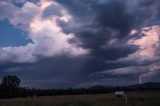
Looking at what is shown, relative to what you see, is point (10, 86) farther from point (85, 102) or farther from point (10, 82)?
point (85, 102)

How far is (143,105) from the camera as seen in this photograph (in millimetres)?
34312

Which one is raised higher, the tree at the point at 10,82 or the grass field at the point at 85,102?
the tree at the point at 10,82

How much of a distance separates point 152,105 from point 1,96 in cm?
6296

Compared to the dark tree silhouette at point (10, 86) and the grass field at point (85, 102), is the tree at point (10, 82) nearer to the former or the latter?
the dark tree silhouette at point (10, 86)

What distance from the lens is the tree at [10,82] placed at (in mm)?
100775

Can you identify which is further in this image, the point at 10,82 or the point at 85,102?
the point at 10,82

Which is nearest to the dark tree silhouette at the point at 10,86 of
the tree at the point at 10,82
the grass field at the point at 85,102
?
the tree at the point at 10,82

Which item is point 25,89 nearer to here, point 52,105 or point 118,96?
point 118,96

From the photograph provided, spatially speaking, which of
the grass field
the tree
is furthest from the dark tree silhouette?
the grass field

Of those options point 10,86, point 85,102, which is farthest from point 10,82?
point 85,102

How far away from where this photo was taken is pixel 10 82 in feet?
334

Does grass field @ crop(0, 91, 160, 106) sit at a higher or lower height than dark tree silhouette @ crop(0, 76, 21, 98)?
lower

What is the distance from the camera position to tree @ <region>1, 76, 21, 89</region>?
101 meters

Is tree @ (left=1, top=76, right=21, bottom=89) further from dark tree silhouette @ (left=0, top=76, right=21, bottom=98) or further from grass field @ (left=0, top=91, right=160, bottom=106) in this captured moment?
grass field @ (left=0, top=91, right=160, bottom=106)
